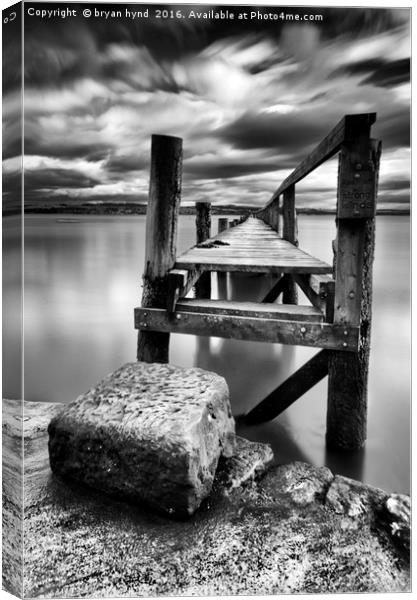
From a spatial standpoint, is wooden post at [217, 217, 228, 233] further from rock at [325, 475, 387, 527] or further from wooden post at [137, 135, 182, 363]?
rock at [325, 475, 387, 527]

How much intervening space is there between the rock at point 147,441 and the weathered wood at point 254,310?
807 millimetres

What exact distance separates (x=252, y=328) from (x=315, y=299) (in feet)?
1.68

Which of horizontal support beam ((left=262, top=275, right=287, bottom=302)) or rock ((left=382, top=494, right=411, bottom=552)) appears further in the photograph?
horizontal support beam ((left=262, top=275, right=287, bottom=302))

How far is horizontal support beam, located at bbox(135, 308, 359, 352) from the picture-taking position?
276 cm

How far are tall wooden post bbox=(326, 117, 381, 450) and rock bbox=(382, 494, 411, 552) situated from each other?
1010 millimetres

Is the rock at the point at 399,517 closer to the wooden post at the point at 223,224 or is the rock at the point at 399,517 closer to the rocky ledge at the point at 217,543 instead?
the rocky ledge at the point at 217,543

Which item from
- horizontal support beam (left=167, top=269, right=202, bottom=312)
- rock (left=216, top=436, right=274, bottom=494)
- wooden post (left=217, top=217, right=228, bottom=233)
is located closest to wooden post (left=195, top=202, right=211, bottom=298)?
wooden post (left=217, top=217, right=228, bottom=233)

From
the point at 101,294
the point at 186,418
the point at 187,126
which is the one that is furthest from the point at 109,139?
the point at 101,294

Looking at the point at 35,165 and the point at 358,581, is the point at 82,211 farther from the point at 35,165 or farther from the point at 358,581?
the point at 358,581

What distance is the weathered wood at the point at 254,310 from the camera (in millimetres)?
2867

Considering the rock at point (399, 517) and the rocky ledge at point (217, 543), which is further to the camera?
the rock at point (399, 517)

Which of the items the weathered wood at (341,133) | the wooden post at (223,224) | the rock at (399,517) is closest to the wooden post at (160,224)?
the weathered wood at (341,133)

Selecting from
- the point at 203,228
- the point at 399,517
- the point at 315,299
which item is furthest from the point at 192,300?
the point at 203,228

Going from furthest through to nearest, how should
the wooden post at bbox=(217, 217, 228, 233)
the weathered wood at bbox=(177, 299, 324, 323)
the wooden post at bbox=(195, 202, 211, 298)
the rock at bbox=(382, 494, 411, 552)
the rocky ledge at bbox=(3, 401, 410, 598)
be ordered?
the wooden post at bbox=(217, 217, 228, 233) → the wooden post at bbox=(195, 202, 211, 298) → the weathered wood at bbox=(177, 299, 324, 323) → the rock at bbox=(382, 494, 411, 552) → the rocky ledge at bbox=(3, 401, 410, 598)
